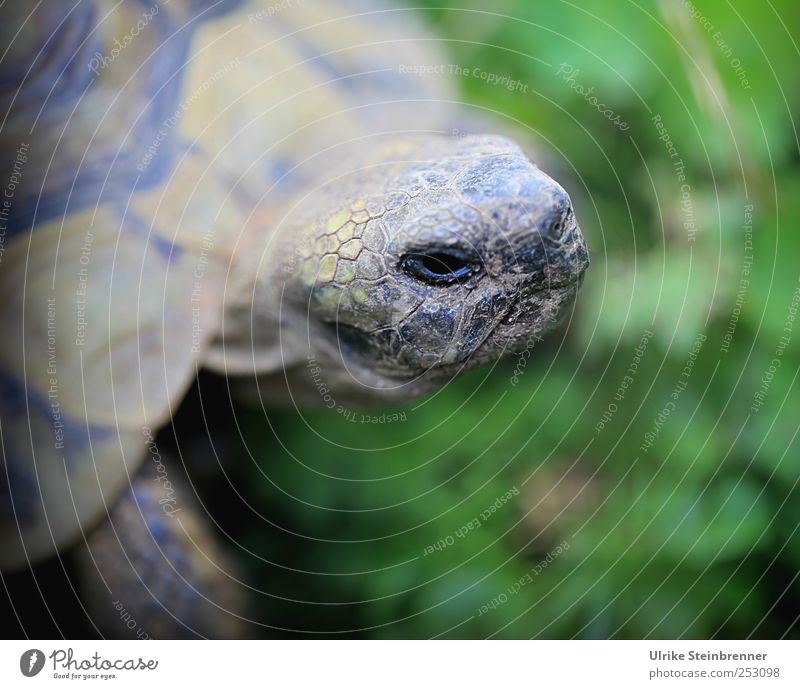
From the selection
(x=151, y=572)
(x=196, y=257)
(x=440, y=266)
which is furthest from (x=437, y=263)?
(x=151, y=572)

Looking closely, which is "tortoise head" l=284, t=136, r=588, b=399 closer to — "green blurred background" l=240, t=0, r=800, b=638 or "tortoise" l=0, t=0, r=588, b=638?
"tortoise" l=0, t=0, r=588, b=638

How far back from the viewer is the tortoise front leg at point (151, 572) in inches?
36.4

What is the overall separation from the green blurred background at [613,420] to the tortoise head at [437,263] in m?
0.32

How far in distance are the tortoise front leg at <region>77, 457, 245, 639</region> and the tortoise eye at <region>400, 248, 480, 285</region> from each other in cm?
46

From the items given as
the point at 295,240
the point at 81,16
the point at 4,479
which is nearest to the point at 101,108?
the point at 81,16

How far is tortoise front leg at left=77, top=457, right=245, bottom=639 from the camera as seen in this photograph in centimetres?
92

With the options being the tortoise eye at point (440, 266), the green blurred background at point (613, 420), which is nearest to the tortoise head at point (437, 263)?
the tortoise eye at point (440, 266)

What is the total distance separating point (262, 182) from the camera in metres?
0.92

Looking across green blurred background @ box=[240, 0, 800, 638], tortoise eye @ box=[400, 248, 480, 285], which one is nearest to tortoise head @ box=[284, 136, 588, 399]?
tortoise eye @ box=[400, 248, 480, 285]

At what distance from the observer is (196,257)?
2.79 ft

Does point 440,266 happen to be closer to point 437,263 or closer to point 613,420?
point 437,263

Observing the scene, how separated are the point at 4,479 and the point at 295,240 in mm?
413

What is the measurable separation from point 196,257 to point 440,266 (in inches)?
12.9
